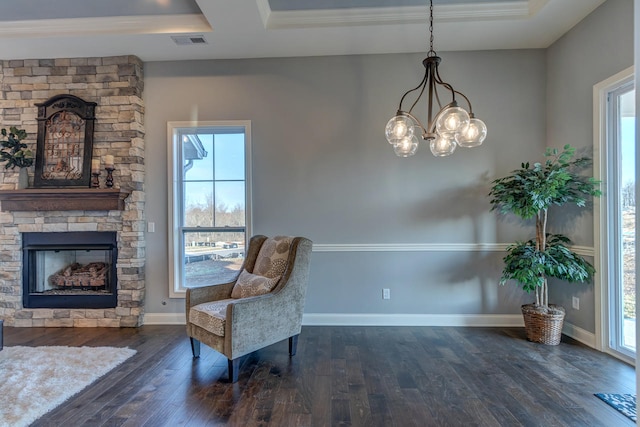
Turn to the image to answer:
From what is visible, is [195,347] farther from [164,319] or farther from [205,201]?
[205,201]

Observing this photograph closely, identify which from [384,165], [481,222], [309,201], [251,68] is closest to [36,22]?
[251,68]

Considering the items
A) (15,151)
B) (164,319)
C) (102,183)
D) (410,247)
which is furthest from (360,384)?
(15,151)

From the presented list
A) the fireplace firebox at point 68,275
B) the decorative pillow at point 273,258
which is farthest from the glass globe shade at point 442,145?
the fireplace firebox at point 68,275

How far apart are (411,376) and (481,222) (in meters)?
2.05

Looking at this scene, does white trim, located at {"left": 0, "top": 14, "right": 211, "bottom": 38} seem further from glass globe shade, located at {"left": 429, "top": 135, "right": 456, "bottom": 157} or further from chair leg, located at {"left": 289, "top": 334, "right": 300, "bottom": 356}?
chair leg, located at {"left": 289, "top": 334, "right": 300, "bottom": 356}

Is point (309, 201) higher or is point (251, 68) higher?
point (251, 68)

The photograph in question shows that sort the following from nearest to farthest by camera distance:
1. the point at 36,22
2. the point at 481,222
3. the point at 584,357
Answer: the point at 584,357 → the point at 36,22 → the point at 481,222

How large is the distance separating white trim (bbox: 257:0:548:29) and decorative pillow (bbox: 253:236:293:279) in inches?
87.3

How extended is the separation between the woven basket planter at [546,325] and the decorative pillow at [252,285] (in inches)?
103

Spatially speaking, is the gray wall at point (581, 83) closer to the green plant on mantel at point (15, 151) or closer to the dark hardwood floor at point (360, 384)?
the dark hardwood floor at point (360, 384)

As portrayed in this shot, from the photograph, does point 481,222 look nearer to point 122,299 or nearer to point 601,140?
point 601,140

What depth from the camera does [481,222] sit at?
12.0 feet

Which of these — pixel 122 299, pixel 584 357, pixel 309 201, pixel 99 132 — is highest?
pixel 99 132

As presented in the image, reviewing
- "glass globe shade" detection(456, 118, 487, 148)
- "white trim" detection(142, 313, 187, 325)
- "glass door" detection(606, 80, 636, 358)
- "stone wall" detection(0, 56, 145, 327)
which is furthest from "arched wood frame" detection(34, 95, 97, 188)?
"glass door" detection(606, 80, 636, 358)
